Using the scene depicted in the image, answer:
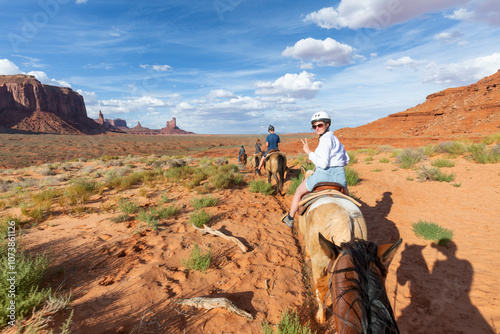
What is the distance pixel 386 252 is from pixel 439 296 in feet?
9.78

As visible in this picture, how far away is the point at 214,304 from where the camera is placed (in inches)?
112

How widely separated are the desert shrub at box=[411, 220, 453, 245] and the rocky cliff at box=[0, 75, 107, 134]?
118 m

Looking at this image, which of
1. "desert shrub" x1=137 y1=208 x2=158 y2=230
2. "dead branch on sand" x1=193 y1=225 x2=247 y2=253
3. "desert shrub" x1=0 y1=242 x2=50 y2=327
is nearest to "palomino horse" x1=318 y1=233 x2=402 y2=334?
"dead branch on sand" x1=193 y1=225 x2=247 y2=253

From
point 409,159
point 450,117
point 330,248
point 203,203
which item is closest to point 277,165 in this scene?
point 203,203

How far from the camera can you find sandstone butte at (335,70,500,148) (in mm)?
30586

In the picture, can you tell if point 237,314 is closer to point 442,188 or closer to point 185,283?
point 185,283

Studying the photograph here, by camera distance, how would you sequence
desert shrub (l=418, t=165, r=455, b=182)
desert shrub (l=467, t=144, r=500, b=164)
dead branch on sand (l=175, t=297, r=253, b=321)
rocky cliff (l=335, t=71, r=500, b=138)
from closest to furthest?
dead branch on sand (l=175, t=297, r=253, b=321)
desert shrub (l=418, t=165, r=455, b=182)
desert shrub (l=467, t=144, r=500, b=164)
rocky cliff (l=335, t=71, r=500, b=138)

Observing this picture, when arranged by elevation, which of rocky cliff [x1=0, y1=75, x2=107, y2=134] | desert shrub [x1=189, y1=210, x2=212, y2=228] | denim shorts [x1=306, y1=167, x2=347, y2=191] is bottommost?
desert shrub [x1=189, y1=210, x2=212, y2=228]

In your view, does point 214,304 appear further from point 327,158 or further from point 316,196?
point 327,158

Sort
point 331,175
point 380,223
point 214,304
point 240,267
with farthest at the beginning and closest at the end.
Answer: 1. point 380,223
2. point 240,267
3. point 331,175
4. point 214,304

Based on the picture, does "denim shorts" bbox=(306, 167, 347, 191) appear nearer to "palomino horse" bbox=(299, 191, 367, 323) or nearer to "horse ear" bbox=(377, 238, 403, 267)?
"palomino horse" bbox=(299, 191, 367, 323)

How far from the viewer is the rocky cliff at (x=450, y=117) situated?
31.0 meters

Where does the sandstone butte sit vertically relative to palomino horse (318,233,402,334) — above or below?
above

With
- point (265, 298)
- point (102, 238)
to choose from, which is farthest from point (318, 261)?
point (102, 238)
